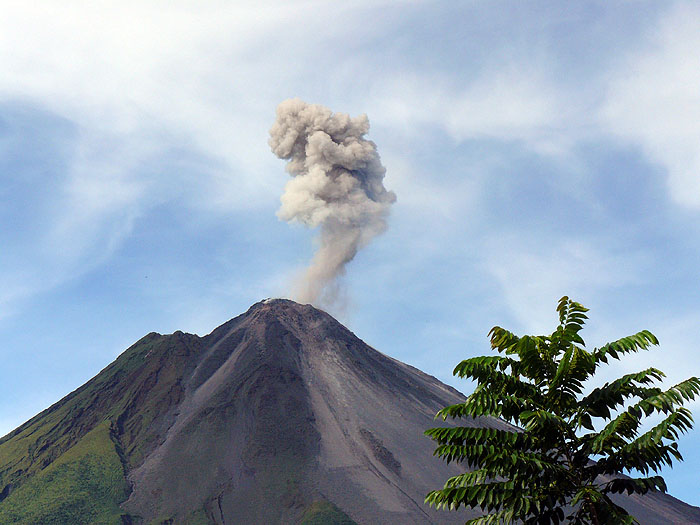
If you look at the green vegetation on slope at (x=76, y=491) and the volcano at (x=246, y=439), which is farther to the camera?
the volcano at (x=246, y=439)

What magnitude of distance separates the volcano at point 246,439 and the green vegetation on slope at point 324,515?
0.19m

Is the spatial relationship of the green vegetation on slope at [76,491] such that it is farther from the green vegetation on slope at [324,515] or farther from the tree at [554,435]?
the tree at [554,435]

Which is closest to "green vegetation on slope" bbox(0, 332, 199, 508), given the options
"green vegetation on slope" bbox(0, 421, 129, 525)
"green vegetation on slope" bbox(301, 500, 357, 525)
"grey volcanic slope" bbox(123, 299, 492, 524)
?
"green vegetation on slope" bbox(0, 421, 129, 525)

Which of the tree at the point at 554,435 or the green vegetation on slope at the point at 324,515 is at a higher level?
the green vegetation on slope at the point at 324,515

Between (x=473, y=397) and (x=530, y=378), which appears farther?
(x=530, y=378)

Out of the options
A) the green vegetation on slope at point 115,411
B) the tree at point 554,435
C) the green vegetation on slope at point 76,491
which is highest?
the green vegetation on slope at point 115,411

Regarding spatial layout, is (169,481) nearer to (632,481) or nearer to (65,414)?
(65,414)

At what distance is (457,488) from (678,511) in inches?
4473

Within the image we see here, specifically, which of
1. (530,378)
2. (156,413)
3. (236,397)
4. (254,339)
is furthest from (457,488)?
(254,339)

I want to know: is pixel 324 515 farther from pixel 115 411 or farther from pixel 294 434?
pixel 115 411

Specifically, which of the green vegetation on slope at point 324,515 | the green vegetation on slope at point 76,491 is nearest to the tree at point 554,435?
the green vegetation on slope at point 324,515

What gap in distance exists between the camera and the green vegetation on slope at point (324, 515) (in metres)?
82.9

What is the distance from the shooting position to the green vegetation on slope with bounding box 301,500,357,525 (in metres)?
82.9

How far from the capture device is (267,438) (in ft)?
336
